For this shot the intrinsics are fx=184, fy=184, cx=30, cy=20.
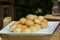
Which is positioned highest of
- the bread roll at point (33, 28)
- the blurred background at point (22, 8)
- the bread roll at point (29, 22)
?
the bread roll at point (29, 22)

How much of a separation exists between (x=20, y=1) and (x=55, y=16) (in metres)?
0.69

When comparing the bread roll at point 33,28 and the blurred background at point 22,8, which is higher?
the bread roll at point 33,28

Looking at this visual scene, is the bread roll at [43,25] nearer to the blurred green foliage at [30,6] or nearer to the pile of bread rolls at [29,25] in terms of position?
the pile of bread rolls at [29,25]

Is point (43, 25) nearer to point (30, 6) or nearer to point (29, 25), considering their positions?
point (29, 25)

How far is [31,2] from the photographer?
220 centimetres

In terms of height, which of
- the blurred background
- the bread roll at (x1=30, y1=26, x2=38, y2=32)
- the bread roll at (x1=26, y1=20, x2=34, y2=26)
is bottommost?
the blurred background

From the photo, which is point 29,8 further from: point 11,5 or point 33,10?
point 11,5

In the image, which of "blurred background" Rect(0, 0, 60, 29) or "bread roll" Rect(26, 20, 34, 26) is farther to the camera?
"blurred background" Rect(0, 0, 60, 29)

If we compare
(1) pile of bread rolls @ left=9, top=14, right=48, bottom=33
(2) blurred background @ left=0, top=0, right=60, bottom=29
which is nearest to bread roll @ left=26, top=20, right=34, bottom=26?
(1) pile of bread rolls @ left=9, top=14, right=48, bottom=33

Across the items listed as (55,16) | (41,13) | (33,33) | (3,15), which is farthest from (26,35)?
(3,15)

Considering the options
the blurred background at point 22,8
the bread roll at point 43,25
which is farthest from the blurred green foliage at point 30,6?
the bread roll at point 43,25

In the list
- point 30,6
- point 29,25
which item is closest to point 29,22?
point 29,25

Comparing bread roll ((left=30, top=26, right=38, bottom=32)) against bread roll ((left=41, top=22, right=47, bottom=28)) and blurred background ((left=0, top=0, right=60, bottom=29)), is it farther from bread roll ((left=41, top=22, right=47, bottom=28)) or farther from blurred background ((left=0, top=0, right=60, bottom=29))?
blurred background ((left=0, top=0, right=60, bottom=29))

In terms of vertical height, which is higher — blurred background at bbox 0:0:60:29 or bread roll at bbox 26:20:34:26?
bread roll at bbox 26:20:34:26
